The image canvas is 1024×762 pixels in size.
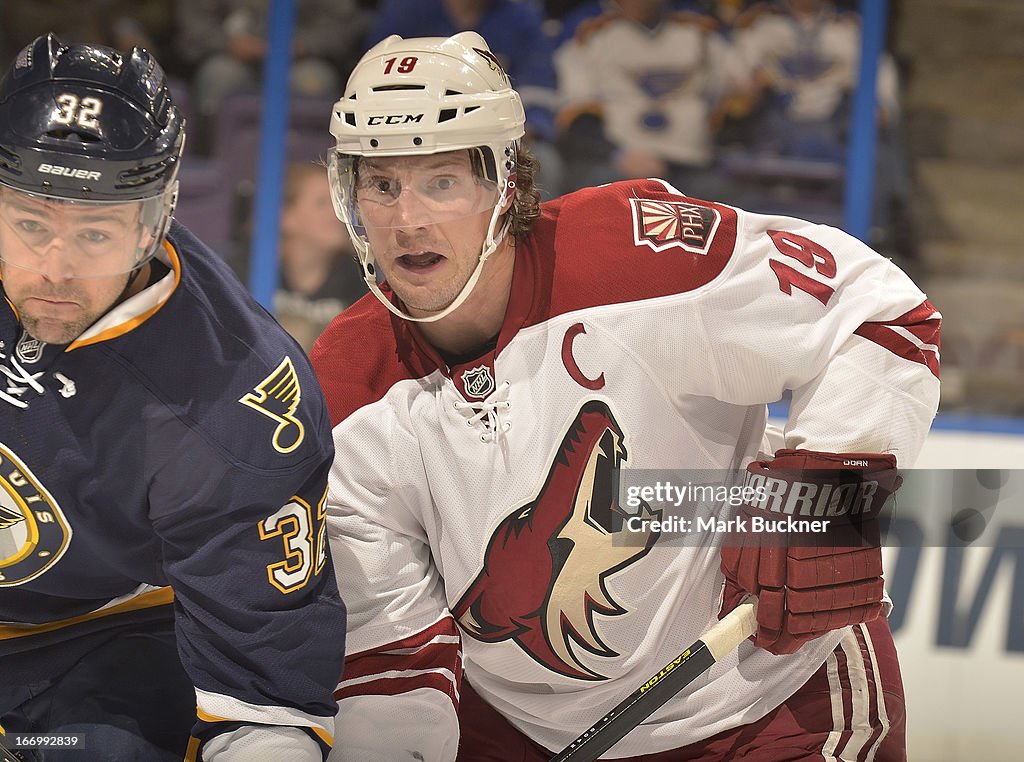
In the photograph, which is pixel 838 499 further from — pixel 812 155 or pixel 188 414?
pixel 812 155

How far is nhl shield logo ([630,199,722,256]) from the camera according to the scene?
1.86 metres

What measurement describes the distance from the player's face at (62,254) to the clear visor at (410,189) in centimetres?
41

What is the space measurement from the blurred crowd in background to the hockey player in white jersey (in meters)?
1.68

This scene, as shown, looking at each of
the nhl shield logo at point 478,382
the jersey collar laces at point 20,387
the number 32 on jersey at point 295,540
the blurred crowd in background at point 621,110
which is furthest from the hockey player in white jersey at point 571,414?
the blurred crowd in background at point 621,110

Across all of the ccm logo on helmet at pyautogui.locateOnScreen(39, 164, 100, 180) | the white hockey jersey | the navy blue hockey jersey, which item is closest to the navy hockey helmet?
the ccm logo on helmet at pyautogui.locateOnScreen(39, 164, 100, 180)

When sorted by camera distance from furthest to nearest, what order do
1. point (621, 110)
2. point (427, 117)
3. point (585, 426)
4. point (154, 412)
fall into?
point (621, 110)
point (585, 426)
point (427, 117)
point (154, 412)

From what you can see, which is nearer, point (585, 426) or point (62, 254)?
point (62, 254)

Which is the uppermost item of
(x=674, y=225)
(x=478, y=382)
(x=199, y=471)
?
(x=674, y=225)

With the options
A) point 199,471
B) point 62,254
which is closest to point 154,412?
point 199,471

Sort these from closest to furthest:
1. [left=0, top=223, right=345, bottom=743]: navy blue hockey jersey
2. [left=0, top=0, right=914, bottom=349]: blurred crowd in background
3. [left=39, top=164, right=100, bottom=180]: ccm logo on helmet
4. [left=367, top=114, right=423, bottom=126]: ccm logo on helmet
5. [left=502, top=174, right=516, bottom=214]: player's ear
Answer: [left=39, top=164, right=100, bottom=180]: ccm logo on helmet < [left=0, top=223, right=345, bottom=743]: navy blue hockey jersey < [left=367, top=114, right=423, bottom=126]: ccm logo on helmet < [left=502, top=174, right=516, bottom=214]: player's ear < [left=0, top=0, right=914, bottom=349]: blurred crowd in background

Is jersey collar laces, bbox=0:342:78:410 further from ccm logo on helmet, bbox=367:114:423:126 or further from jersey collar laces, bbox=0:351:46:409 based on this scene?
ccm logo on helmet, bbox=367:114:423:126

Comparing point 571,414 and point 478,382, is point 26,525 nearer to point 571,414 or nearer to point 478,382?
point 478,382

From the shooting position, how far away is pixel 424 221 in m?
1.78

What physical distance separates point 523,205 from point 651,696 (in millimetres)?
706
